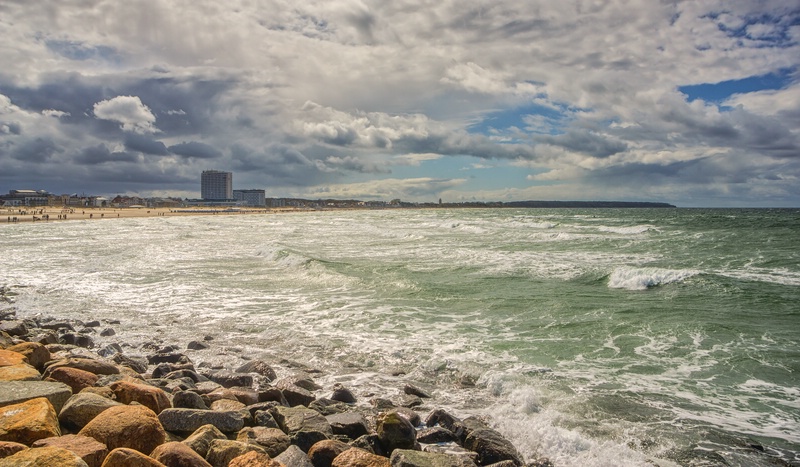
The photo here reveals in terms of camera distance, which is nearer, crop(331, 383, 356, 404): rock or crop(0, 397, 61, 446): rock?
crop(0, 397, 61, 446): rock

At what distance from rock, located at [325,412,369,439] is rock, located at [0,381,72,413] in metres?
3.08

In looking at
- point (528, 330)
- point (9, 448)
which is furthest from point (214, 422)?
point (528, 330)

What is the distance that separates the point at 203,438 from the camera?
5.04 m

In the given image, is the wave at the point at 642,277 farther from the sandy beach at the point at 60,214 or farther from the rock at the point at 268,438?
the sandy beach at the point at 60,214

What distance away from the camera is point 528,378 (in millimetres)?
8453

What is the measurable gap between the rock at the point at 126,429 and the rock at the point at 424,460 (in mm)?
2393

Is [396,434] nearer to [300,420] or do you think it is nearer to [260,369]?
[300,420]

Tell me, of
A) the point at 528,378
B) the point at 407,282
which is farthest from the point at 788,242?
the point at 528,378

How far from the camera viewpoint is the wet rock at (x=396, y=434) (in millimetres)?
5840

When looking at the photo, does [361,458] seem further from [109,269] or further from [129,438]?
[109,269]

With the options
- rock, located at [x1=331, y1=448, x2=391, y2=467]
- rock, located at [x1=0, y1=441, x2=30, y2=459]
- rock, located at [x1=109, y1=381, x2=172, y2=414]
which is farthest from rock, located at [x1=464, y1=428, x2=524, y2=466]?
rock, located at [x1=0, y1=441, x2=30, y2=459]

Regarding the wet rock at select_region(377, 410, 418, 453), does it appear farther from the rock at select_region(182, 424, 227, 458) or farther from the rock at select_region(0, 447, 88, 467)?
the rock at select_region(0, 447, 88, 467)

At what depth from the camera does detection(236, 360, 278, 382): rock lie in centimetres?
869

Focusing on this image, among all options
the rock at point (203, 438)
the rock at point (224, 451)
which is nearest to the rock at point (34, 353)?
the rock at point (203, 438)
